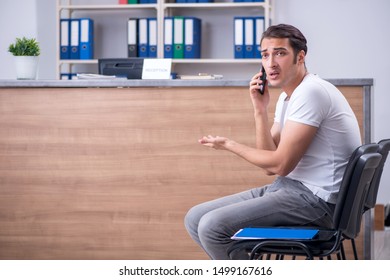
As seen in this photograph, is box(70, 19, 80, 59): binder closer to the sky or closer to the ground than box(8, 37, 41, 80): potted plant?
closer to the sky

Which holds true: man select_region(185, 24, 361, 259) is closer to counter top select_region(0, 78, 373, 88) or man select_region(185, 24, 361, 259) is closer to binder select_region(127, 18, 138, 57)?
counter top select_region(0, 78, 373, 88)

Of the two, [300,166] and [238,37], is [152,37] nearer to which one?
[238,37]

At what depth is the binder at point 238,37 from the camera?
539 cm

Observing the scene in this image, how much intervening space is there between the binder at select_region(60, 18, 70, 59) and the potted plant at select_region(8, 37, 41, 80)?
179 centimetres

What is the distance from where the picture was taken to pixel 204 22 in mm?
5742

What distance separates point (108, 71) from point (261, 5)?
1.78 m

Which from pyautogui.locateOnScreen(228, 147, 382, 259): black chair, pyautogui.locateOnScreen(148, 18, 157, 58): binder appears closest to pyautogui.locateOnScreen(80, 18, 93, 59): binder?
pyautogui.locateOnScreen(148, 18, 157, 58): binder

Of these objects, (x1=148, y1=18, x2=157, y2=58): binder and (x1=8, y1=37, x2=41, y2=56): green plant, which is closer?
(x1=8, y1=37, x2=41, y2=56): green plant

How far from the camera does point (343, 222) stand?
2.07 meters

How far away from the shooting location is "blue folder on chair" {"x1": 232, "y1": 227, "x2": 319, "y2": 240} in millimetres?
2119

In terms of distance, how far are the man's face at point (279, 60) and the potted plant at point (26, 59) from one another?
1772 millimetres

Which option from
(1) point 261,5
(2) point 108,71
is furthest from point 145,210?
(1) point 261,5

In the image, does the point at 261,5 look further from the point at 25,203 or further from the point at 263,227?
the point at 263,227

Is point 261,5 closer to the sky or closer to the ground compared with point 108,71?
closer to the sky
